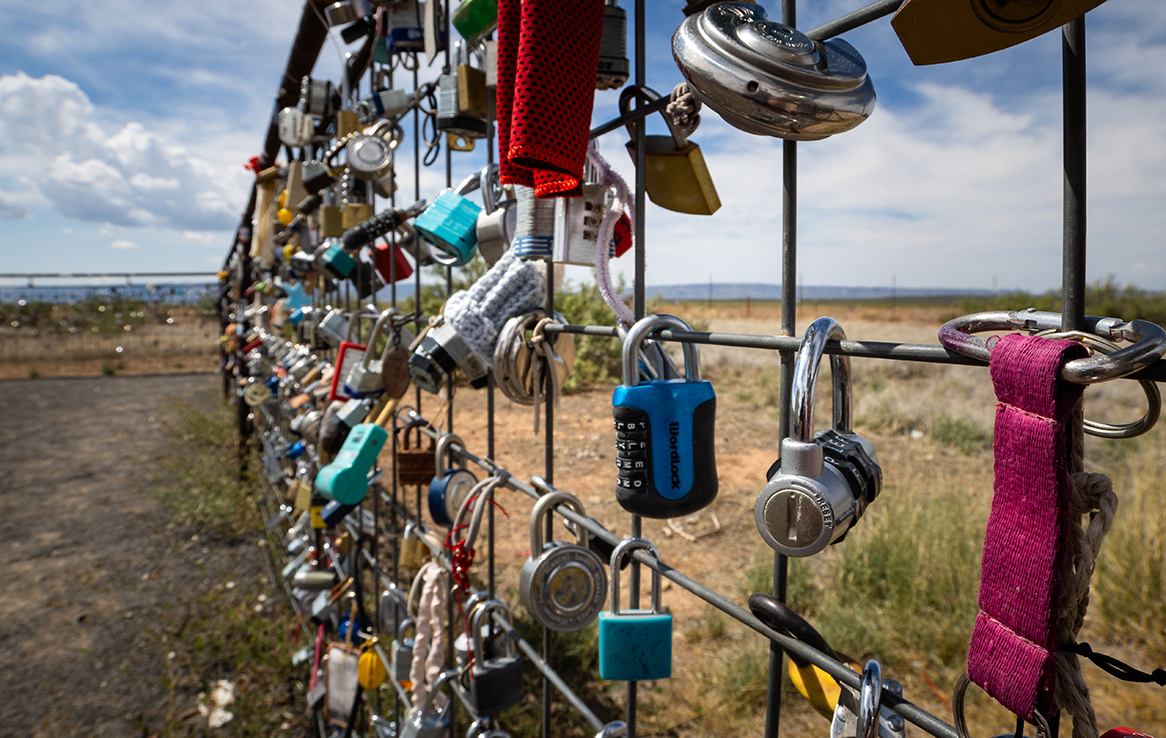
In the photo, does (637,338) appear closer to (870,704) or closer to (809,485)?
(809,485)

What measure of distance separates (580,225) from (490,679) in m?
0.82

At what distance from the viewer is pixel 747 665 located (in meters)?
3.03

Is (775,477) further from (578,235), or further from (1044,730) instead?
(578,235)

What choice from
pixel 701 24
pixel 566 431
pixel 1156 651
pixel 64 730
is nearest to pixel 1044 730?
pixel 701 24

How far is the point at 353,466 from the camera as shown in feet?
5.13

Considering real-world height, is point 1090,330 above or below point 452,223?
below

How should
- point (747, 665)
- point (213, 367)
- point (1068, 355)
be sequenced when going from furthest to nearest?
1. point (213, 367)
2. point (747, 665)
3. point (1068, 355)

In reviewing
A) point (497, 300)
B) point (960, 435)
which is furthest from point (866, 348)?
point (960, 435)

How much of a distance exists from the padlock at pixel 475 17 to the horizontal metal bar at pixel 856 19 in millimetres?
592

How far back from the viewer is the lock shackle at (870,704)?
0.50 metres

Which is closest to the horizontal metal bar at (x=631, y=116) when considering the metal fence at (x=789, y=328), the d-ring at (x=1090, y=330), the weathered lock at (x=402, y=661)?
the metal fence at (x=789, y=328)

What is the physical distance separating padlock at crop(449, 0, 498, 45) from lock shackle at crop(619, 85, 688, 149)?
1.03ft

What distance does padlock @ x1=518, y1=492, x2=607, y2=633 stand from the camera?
0.88m

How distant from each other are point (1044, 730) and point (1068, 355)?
23 centimetres
